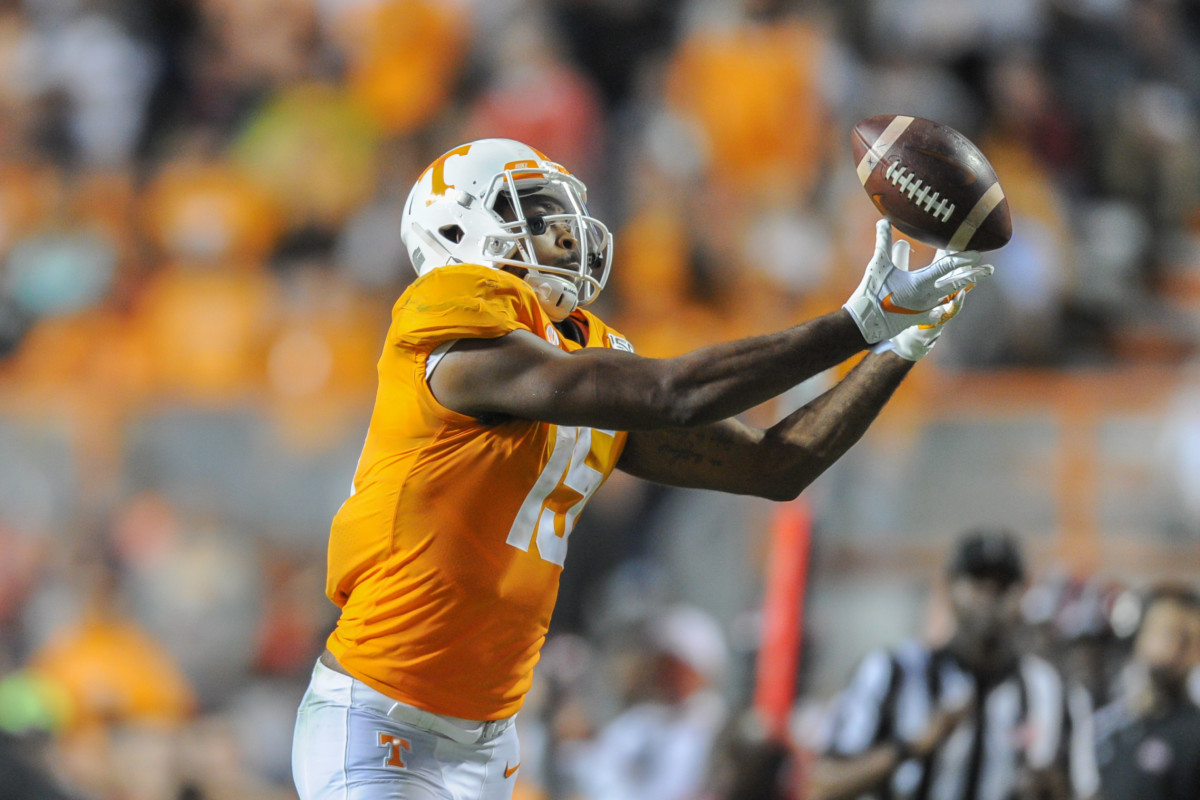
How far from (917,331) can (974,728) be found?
1.96 meters

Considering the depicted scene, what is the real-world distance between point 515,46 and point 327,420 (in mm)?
2757

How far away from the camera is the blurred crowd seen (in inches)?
254

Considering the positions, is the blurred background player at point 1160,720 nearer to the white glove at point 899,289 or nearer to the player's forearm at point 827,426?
the player's forearm at point 827,426

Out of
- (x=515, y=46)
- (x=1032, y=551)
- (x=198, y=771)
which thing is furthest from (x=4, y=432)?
(x=1032, y=551)

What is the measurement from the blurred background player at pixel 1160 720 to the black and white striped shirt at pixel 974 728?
0.30ft

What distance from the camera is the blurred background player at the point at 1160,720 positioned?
4.22 m

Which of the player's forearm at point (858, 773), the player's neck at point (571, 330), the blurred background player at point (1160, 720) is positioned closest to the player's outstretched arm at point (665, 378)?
the player's neck at point (571, 330)

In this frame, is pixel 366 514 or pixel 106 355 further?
pixel 106 355

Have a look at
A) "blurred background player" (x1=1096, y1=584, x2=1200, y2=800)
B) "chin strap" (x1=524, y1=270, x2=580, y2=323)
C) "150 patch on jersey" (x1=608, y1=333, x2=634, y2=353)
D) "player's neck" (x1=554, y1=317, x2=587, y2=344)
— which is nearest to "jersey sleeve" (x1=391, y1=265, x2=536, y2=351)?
"chin strap" (x1=524, y1=270, x2=580, y2=323)

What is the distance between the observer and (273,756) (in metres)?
6.50

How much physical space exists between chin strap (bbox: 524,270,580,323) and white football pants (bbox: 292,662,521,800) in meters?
0.83

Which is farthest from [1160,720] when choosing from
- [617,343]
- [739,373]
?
[739,373]

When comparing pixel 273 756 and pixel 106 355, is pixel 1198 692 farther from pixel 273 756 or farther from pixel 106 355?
pixel 106 355

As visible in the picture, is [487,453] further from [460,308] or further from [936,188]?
[936,188]
